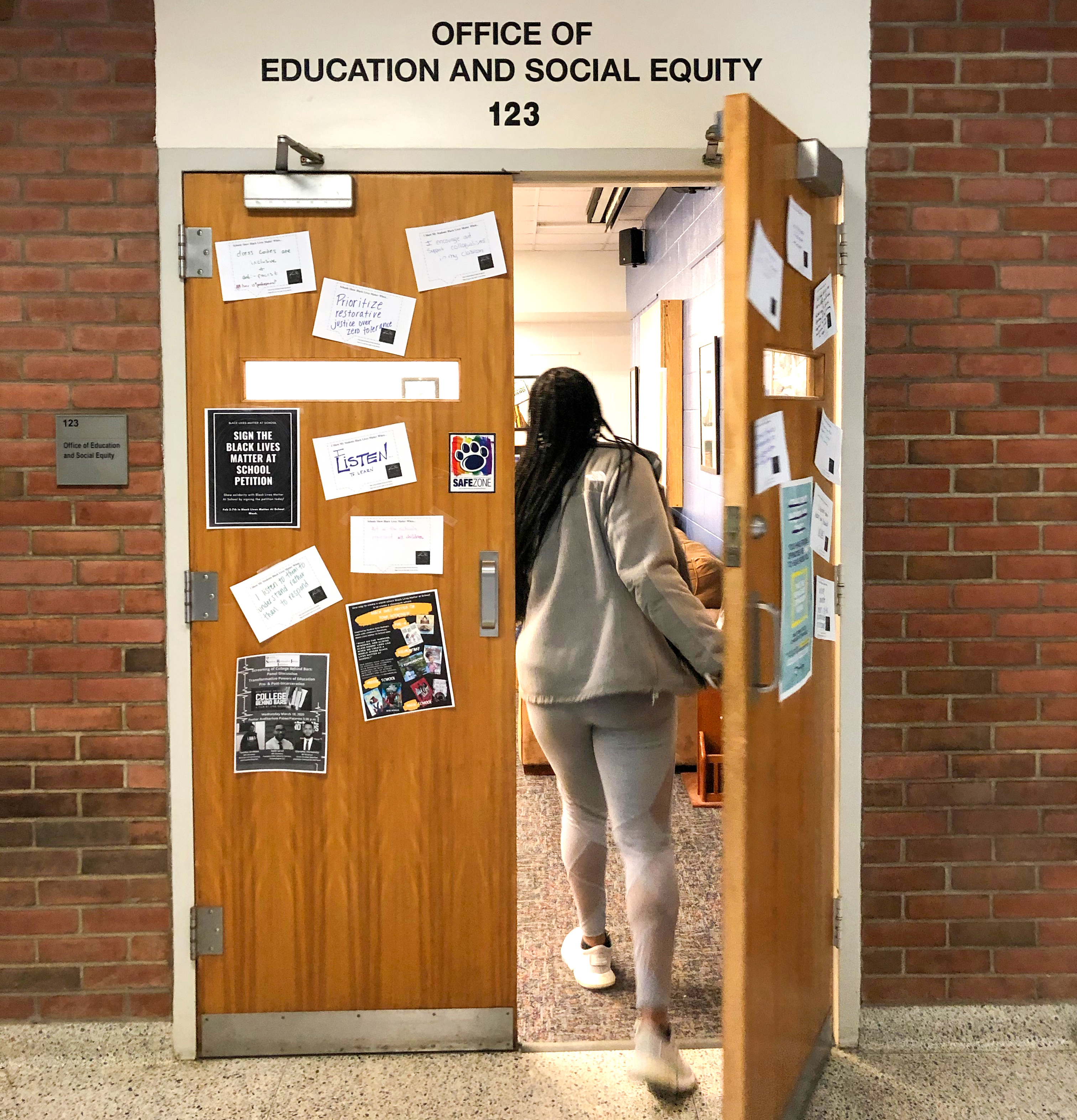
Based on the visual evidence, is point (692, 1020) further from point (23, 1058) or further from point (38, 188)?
point (38, 188)

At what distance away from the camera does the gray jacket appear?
233 cm

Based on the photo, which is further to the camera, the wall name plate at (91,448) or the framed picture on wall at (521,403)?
the framed picture on wall at (521,403)

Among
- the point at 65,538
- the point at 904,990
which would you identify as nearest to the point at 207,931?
the point at 65,538

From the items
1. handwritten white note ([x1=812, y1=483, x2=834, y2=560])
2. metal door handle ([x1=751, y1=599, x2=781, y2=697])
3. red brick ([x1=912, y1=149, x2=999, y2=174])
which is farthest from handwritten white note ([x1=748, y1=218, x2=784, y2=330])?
red brick ([x1=912, y1=149, x2=999, y2=174])

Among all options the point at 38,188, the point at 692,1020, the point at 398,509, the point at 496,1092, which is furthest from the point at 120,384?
the point at 692,1020

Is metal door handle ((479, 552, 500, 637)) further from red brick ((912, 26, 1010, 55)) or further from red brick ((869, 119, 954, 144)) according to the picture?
red brick ((912, 26, 1010, 55))

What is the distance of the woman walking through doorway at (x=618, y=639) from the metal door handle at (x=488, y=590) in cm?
8

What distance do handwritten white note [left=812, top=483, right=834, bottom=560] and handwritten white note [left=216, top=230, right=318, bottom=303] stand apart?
4.07 ft

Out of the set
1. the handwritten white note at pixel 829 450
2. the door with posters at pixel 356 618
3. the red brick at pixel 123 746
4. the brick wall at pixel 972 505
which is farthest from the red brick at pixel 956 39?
the red brick at pixel 123 746

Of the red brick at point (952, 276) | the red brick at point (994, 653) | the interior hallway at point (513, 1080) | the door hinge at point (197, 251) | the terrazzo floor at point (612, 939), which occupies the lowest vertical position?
the interior hallway at point (513, 1080)

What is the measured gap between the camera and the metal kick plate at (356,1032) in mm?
2541

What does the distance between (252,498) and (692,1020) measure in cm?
171

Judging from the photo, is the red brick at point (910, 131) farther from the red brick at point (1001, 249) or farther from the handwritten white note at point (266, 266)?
the handwritten white note at point (266, 266)

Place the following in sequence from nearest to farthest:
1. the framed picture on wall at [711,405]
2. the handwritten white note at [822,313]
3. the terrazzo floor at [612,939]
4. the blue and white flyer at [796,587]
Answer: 1. the blue and white flyer at [796,587]
2. the handwritten white note at [822,313]
3. the terrazzo floor at [612,939]
4. the framed picture on wall at [711,405]
